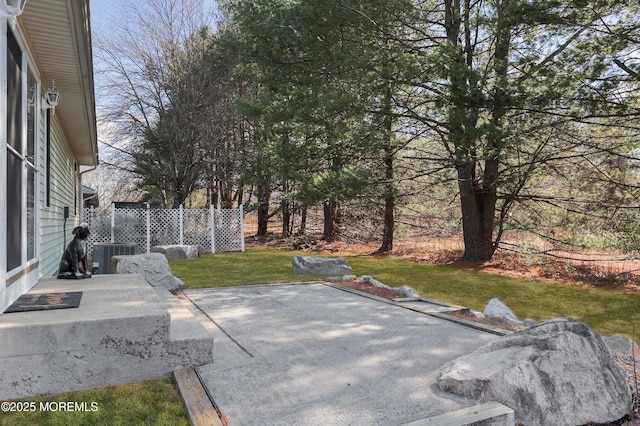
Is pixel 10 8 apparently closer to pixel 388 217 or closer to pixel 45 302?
pixel 45 302

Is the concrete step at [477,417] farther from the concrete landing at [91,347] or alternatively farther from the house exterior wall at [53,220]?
the house exterior wall at [53,220]

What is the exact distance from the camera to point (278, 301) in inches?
221

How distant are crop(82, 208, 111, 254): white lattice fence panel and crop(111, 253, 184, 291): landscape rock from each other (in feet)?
22.3

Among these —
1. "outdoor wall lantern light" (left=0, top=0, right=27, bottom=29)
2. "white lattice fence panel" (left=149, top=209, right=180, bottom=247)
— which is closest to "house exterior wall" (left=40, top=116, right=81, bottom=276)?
"outdoor wall lantern light" (left=0, top=0, right=27, bottom=29)

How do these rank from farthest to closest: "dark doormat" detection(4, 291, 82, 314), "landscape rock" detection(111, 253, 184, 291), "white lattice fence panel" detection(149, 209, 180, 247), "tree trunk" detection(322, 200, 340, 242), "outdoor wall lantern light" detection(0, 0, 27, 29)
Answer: "tree trunk" detection(322, 200, 340, 242) → "white lattice fence panel" detection(149, 209, 180, 247) → "landscape rock" detection(111, 253, 184, 291) → "dark doormat" detection(4, 291, 82, 314) → "outdoor wall lantern light" detection(0, 0, 27, 29)

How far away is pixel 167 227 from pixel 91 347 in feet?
37.0

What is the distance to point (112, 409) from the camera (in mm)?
2406

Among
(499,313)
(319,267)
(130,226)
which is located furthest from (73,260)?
(130,226)

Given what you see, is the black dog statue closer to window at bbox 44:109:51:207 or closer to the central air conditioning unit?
window at bbox 44:109:51:207

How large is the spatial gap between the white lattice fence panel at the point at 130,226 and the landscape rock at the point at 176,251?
108 centimetres

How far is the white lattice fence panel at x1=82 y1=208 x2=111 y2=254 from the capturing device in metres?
12.4

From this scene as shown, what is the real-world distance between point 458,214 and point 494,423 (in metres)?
12.9

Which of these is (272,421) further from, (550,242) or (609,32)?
(550,242)

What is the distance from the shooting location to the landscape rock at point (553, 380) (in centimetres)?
232
